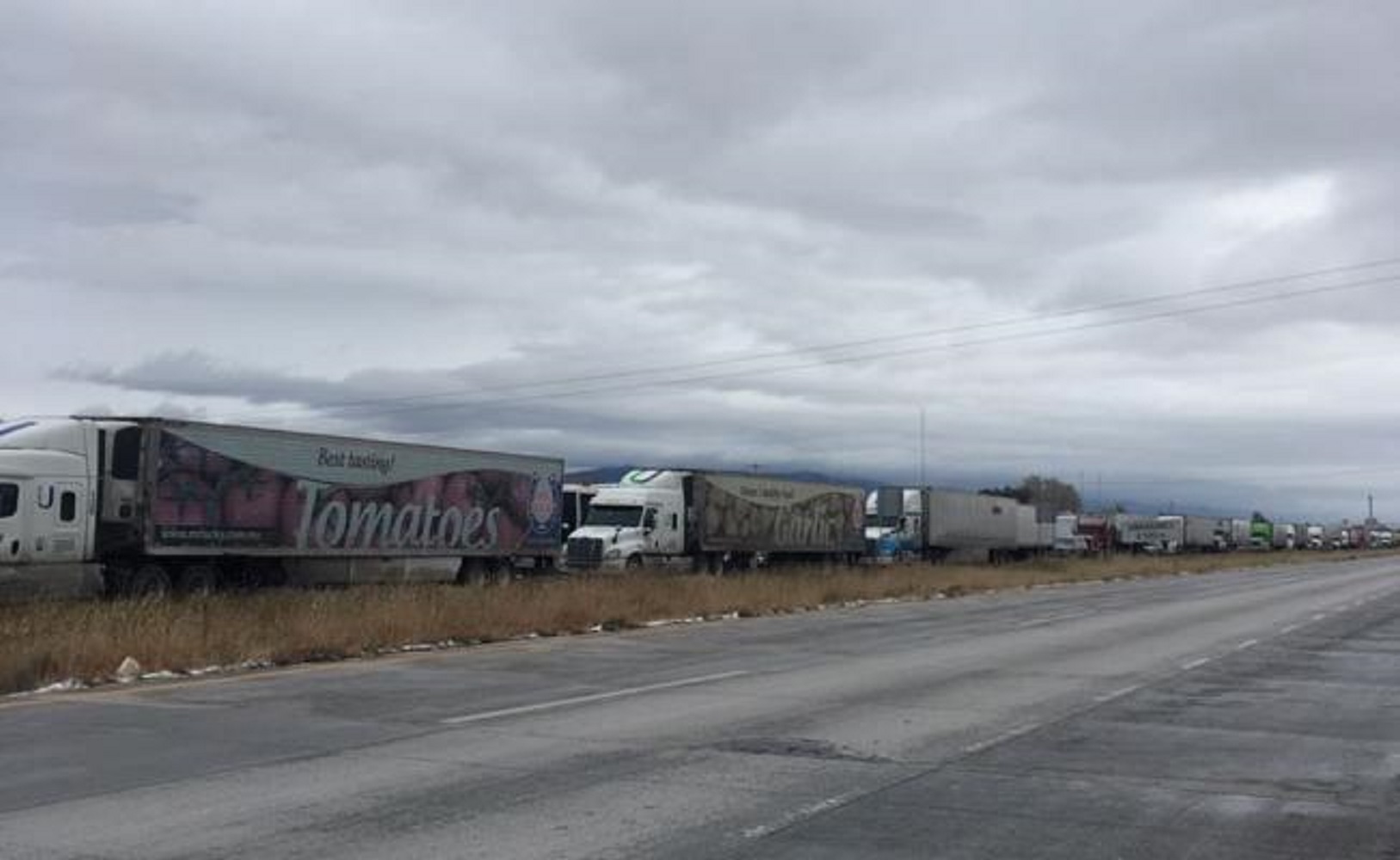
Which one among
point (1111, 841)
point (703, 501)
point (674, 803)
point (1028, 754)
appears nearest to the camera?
point (1111, 841)

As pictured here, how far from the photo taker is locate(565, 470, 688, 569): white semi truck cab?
136 ft

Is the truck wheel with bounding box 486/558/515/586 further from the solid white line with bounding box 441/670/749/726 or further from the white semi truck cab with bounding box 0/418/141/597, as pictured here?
the solid white line with bounding box 441/670/749/726

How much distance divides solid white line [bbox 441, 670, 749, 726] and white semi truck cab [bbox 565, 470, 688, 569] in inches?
984

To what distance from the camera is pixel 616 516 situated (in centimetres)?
4291

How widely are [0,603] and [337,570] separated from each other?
28.6ft

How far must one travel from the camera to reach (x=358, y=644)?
18.8 metres

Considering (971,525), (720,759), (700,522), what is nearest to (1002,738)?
(720,759)

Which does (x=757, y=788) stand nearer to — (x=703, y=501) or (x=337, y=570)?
(x=337, y=570)

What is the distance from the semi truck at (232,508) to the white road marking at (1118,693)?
57.1ft

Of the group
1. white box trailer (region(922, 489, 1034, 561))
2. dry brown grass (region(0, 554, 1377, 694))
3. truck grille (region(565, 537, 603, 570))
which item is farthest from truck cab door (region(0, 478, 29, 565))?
white box trailer (region(922, 489, 1034, 561))

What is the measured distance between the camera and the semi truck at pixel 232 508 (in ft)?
78.1

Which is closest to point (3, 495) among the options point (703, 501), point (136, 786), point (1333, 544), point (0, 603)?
point (0, 603)

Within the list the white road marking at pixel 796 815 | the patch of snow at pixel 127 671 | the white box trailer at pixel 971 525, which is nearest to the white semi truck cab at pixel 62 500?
the patch of snow at pixel 127 671

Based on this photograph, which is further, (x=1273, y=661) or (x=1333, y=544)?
(x=1333, y=544)
